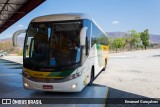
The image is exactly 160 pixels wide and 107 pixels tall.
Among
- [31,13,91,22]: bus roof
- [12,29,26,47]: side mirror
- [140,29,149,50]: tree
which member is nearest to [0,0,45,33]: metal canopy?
[12,29,26,47]: side mirror

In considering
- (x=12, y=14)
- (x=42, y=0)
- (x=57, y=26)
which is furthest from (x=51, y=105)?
(x=12, y=14)

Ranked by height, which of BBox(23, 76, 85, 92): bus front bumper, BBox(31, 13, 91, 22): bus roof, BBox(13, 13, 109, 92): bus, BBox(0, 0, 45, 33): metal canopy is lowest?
BBox(23, 76, 85, 92): bus front bumper

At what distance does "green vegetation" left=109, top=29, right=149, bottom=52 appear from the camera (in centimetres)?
8368

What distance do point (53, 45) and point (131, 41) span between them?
85155 mm

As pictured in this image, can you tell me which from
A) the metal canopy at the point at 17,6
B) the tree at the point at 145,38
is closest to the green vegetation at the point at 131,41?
the tree at the point at 145,38

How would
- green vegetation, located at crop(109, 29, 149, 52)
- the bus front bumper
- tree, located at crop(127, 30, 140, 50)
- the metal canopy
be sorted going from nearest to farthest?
1. the bus front bumper
2. the metal canopy
3. green vegetation, located at crop(109, 29, 149, 52)
4. tree, located at crop(127, 30, 140, 50)

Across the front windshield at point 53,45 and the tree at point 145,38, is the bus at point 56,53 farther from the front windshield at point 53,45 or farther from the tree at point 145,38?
the tree at point 145,38

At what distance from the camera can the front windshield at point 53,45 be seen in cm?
872

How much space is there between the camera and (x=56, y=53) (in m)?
8.77

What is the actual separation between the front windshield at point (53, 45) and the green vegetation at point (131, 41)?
71732 mm

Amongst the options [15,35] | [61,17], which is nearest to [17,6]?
[15,35]

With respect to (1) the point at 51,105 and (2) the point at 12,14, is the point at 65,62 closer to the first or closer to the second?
(1) the point at 51,105

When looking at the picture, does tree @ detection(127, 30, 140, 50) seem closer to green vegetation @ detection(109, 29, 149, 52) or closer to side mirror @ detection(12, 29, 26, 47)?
green vegetation @ detection(109, 29, 149, 52)

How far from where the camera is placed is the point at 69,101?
8.17 meters
